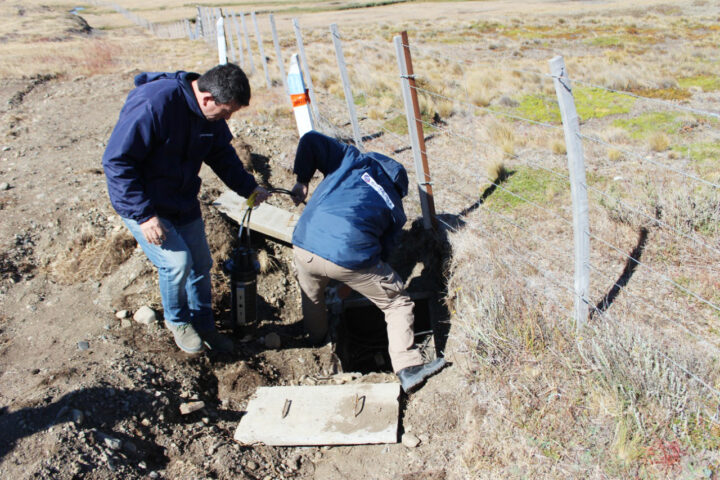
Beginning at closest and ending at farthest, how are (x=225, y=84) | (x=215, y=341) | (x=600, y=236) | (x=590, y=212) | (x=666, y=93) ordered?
(x=225, y=84), (x=215, y=341), (x=600, y=236), (x=590, y=212), (x=666, y=93)

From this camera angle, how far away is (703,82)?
11.6 m

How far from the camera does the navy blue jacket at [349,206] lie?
3195 mm

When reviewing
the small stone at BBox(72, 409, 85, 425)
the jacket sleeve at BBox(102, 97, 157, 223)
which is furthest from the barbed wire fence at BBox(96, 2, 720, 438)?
the small stone at BBox(72, 409, 85, 425)

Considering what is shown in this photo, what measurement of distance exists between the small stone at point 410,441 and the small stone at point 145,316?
78.5 inches

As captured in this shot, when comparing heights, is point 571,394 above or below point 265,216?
below

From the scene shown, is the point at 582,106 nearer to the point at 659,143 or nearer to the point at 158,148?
the point at 659,143

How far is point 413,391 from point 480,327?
61 cm

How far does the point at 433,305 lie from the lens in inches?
187

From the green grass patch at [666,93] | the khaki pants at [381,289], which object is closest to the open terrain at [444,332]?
the khaki pants at [381,289]

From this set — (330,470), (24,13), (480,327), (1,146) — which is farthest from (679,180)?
(24,13)

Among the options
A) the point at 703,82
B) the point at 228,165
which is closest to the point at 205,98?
the point at 228,165

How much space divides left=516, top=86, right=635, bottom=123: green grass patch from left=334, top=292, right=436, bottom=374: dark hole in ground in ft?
17.2

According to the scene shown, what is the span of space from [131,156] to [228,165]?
866mm

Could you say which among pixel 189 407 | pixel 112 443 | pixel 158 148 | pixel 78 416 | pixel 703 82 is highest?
pixel 158 148
